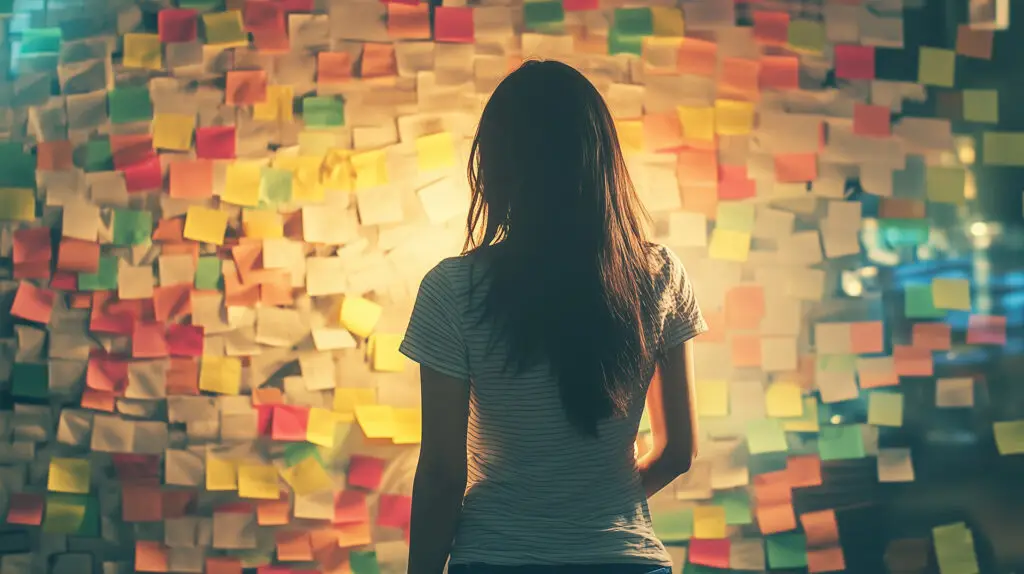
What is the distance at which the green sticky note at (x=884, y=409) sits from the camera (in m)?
1.73

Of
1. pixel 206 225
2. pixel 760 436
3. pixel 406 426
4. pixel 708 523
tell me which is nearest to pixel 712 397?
pixel 760 436

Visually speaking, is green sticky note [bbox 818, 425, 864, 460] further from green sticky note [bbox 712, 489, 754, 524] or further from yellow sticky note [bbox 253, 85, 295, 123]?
yellow sticky note [bbox 253, 85, 295, 123]

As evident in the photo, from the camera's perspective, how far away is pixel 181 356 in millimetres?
1658

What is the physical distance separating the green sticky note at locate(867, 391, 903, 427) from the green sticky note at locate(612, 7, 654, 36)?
85cm

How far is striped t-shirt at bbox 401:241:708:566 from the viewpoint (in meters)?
1.00

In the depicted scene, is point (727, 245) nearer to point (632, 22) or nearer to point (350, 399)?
point (632, 22)

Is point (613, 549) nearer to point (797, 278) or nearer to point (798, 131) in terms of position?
point (797, 278)

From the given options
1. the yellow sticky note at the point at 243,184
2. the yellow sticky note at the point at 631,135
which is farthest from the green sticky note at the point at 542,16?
the yellow sticky note at the point at 243,184

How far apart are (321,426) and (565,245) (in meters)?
Answer: 0.83

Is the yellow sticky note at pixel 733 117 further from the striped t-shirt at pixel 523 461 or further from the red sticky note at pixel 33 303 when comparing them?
the red sticky note at pixel 33 303

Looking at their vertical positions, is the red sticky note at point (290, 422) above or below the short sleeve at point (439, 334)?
below

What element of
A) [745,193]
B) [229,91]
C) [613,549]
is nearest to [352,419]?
[229,91]

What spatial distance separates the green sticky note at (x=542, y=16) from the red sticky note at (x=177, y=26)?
0.64 m

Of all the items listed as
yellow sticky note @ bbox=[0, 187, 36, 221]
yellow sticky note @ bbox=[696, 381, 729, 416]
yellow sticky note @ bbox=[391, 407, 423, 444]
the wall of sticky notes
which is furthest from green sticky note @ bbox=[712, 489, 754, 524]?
yellow sticky note @ bbox=[0, 187, 36, 221]
